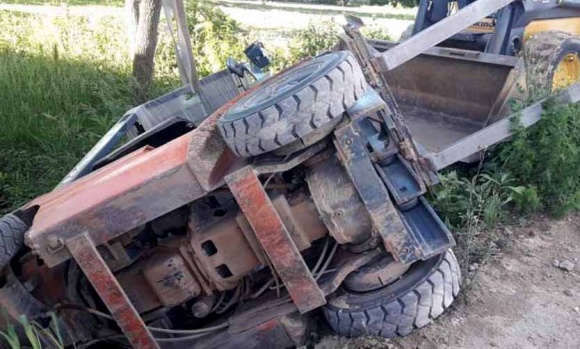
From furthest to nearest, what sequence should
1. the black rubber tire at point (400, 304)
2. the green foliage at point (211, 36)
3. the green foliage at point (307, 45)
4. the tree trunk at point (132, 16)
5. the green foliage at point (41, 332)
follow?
1. the green foliage at point (211, 36)
2. the green foliage at point (307, 45)
3. the tree trunk at point (132, 16)
4. the black rubber tire at point (400, 304)
5. the green foliage at point (41, 332)

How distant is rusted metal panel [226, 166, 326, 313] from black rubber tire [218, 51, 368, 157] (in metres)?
0.14

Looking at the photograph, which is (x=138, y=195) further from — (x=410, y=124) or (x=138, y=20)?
(x=138, y=20)

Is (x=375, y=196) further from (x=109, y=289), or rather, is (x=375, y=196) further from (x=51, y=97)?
(x=51, y=97)

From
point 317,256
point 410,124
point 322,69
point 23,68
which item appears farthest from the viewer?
point 23,68

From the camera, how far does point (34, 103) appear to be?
6211mm

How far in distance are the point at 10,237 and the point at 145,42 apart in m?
4.20

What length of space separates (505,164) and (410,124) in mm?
1264

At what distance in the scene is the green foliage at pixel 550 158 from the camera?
398 cm

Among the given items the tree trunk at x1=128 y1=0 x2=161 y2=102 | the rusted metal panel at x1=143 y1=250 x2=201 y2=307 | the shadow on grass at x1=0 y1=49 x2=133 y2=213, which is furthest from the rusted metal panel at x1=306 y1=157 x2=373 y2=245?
the tree trunk at x1=128 y1=0 x2=161 y2=102

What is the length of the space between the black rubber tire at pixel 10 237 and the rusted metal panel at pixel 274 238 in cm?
116

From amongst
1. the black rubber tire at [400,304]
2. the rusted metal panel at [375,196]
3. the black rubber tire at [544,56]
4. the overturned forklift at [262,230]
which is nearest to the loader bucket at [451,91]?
the black rubber tire at [544,56]

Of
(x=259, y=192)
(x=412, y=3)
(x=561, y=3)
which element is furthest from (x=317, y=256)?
(x=412, y=3)

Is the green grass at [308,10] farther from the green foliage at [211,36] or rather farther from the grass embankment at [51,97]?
the grass embankment at [51,97]

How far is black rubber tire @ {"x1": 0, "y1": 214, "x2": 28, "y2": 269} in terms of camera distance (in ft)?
9.94
